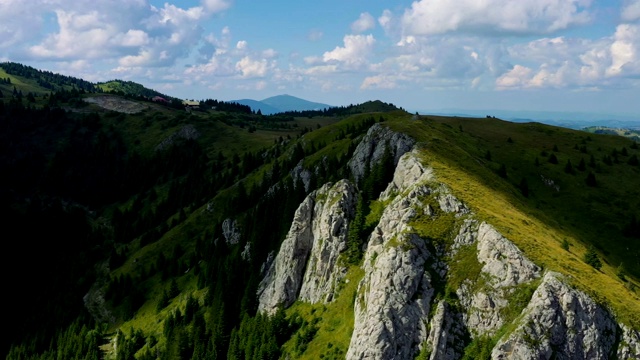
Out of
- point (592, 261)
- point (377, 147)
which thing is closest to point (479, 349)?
point (592, 261)

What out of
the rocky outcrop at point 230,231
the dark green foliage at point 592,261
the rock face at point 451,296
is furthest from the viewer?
the rocky outcrop at point 230,231

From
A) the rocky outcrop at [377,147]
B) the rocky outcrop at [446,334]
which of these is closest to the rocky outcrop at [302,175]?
the rocky outcrop at [377,147]

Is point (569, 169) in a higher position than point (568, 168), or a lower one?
lower

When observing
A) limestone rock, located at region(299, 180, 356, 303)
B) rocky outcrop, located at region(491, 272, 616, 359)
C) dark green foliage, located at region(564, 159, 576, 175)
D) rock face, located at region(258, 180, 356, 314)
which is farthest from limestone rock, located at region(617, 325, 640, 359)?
dark green foliage, located at region(564, 159, 576, 175)

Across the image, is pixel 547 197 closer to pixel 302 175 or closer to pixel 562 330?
pixel 302 175

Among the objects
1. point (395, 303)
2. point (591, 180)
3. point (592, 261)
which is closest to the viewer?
point (395, 303)

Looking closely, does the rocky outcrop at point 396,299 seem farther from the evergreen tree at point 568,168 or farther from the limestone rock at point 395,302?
the evergreen tree at point 568,168
